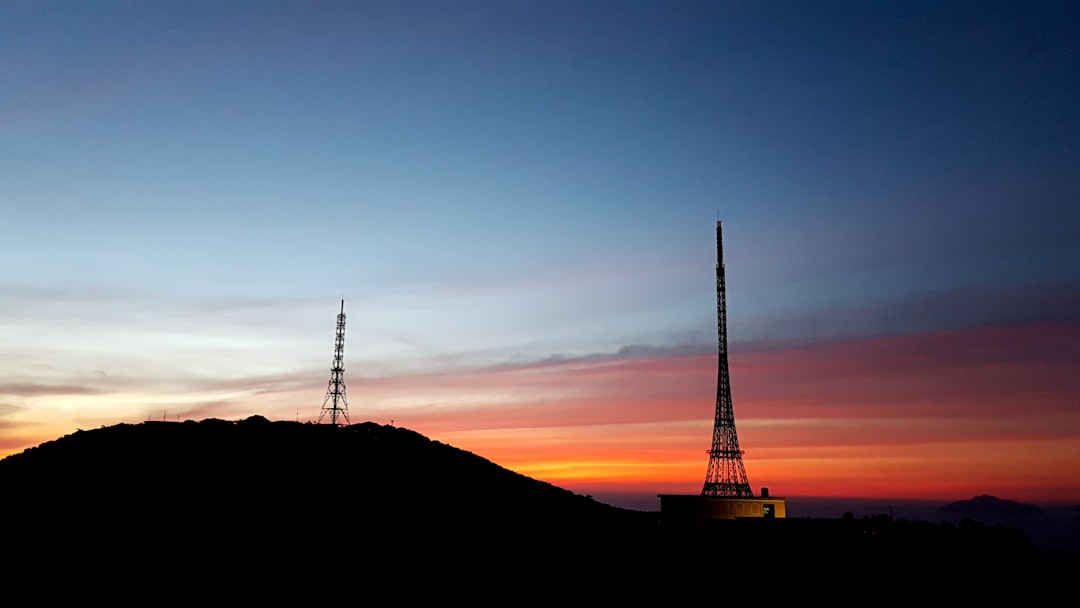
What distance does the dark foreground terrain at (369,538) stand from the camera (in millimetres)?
35125

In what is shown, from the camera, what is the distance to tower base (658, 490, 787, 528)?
252ft

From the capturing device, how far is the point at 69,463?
47188 millimetres

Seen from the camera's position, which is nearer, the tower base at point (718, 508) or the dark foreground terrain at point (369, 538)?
the dark foreground terrain at point (369, 538)

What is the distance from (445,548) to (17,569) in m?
18.1

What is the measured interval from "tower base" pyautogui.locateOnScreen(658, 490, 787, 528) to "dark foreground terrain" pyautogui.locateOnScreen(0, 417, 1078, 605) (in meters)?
19.8

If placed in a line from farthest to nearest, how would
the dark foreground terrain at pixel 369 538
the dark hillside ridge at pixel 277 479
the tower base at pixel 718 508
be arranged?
the tower base at pixel 718 508, the dark hillside ridge at pixel 277 479, the dark foreground terrain at pixel 369 538

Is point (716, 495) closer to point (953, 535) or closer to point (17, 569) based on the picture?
point (953, 535)

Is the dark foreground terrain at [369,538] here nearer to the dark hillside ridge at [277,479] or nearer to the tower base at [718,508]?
the dark hillside ridge at [277,479]

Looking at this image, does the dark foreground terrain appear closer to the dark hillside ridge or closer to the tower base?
the dark hillside ridge

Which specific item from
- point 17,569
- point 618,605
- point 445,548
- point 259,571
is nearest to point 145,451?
point 17,569

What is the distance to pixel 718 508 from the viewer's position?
7731cm

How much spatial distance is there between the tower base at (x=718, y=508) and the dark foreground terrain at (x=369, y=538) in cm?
1978

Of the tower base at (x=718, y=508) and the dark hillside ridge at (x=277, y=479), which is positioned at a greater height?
the dark hillside ridge at (x=277, y=479)

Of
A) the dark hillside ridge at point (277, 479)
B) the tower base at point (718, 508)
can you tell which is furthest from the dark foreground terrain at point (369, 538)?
the tower base at point (718, 508)
